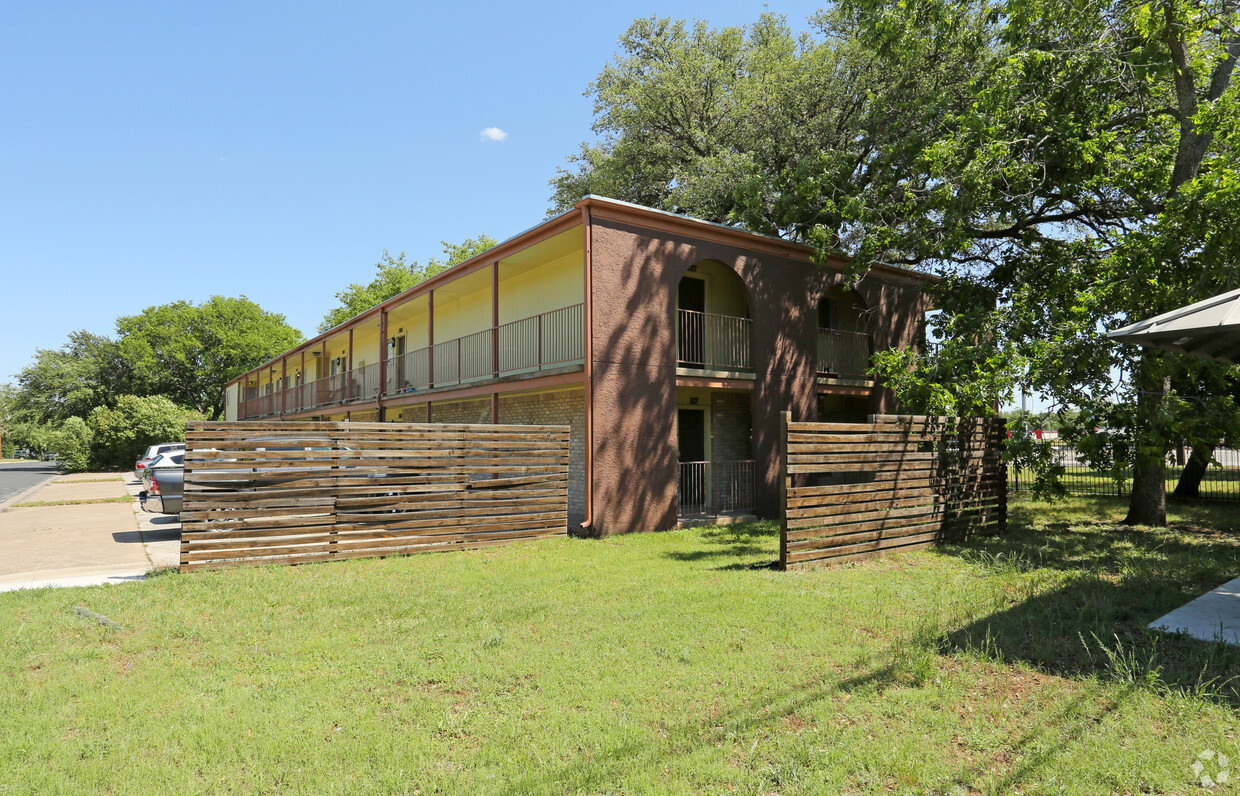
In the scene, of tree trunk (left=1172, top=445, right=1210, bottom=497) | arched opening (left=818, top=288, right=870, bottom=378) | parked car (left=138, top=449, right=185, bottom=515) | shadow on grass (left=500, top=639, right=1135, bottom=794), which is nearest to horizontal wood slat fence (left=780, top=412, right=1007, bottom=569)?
shadow on grass (left=500, top=639, right=1135, bottom=794)

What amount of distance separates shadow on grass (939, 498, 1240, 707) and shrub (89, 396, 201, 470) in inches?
1820

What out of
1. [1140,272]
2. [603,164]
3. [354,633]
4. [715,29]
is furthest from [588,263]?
[715,29]

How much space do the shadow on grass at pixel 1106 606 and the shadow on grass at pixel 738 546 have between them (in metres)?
2.43

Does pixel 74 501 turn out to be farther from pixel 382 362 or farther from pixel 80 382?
pixel 80 382

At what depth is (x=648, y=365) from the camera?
1237 centimetres

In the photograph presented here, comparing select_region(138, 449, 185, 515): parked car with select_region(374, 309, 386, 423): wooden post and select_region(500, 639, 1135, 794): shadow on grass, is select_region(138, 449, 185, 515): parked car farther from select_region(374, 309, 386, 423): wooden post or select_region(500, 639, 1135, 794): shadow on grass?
select_region(500, 639, 1135, 794): shadow on grass

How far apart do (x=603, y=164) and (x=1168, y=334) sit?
2153 cm

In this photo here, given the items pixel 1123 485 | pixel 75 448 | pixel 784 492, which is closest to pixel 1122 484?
pixel 1123 485

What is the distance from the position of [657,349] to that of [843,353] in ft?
22.0

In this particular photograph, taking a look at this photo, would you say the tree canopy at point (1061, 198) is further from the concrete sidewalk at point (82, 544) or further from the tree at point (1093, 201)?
the concrete sidewalk at point (82, 544)

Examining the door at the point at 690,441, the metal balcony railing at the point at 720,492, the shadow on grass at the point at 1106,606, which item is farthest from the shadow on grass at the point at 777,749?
the door at the point at 690,441

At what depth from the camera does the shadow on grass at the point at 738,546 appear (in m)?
8.84

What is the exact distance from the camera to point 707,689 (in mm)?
4176

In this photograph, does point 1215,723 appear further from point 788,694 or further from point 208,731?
point 208,731
